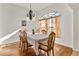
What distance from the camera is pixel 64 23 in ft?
5.80

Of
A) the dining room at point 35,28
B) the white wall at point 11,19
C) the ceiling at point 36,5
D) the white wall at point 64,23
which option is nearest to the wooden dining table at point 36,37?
the dining room at point 35,28

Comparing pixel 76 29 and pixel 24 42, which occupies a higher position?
pixel 76 29

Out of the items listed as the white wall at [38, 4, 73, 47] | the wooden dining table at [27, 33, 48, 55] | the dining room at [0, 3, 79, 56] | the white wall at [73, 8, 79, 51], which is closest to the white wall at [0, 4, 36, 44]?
the dining room at [0, 3, 79, 56]

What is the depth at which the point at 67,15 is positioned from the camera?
175cm

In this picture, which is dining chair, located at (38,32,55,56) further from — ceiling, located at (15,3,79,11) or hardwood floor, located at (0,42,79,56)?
ceiling, located at (15,3,79,11)

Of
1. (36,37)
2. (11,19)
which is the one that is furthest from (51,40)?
(11,19)

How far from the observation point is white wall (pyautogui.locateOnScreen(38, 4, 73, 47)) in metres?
1.76

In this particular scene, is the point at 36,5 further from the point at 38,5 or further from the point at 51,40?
the point at 51,40

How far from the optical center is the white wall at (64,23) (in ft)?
5.76

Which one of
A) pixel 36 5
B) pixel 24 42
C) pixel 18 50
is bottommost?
pixel 18 50

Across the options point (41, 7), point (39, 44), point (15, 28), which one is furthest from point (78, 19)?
point (15, 28)

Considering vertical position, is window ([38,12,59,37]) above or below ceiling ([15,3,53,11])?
below

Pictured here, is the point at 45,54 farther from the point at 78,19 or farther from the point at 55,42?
the point at 78,19

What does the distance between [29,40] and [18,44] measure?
0.57ft
